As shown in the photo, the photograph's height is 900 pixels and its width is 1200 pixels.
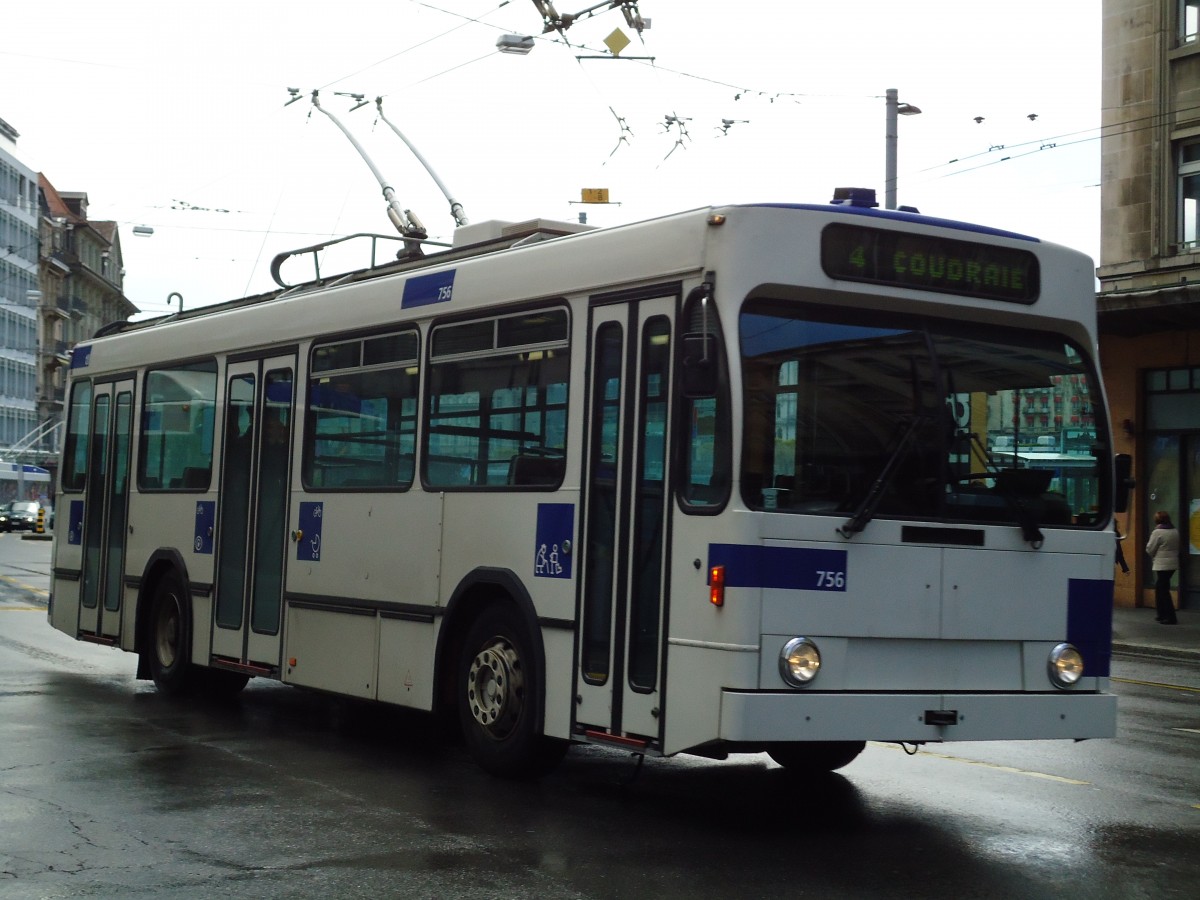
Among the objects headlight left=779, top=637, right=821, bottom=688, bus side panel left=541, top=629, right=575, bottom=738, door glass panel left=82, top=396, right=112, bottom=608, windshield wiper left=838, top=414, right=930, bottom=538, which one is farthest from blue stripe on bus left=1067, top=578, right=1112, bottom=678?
door glass panel left=82, top=396, right=112, bottom=608

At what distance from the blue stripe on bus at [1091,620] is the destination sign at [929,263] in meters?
1.43

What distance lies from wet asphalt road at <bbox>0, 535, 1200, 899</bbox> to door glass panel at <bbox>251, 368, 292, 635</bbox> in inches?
32.7

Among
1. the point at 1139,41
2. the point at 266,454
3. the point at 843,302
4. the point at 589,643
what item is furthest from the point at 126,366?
the point at 1139,41

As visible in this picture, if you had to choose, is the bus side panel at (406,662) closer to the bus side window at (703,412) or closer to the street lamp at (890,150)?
the bus side window at (703,412)

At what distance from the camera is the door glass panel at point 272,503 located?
38.5 feet

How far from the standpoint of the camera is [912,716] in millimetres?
7758

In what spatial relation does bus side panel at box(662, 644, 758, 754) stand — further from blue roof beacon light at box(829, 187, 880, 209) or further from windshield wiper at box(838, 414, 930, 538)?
blue roof beacon light at box(829, 187, 880, 209)

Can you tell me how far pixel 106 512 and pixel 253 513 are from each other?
120 inches

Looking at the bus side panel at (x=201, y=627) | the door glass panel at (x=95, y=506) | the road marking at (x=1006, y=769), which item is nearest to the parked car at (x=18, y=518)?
the door glass panel at (x=95, y=506)

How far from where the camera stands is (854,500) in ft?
25.5

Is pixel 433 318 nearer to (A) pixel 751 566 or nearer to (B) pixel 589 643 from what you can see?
(B) pixel 589 643

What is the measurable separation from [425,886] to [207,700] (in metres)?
7.00

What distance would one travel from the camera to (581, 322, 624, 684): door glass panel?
27.6 feet

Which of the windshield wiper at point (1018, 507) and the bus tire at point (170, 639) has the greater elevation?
the windshield wiper at point (1018, 507)
